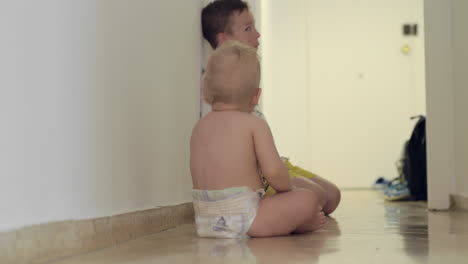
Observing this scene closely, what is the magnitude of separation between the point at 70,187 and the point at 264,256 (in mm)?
366

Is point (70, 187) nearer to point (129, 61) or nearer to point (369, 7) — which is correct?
point (129, 61)

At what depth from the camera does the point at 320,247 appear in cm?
130

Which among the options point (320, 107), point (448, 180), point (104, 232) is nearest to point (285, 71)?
point (320, 107)

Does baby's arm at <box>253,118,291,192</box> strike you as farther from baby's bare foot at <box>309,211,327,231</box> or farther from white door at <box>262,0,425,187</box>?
white door at <box>262,0,425,187</box>

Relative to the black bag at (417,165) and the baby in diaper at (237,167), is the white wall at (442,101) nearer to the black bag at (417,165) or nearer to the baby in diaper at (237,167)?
the black bag at (417,165)

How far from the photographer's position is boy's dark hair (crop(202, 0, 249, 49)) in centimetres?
215

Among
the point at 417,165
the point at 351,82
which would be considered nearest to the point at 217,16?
the point at 417,165

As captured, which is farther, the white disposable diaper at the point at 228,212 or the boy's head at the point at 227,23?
the boy's head at the point at 227,23

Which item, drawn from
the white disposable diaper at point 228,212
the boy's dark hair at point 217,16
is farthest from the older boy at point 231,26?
the white disposable diaper at point 228,212

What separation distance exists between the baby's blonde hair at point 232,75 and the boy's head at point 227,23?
0.53 meters

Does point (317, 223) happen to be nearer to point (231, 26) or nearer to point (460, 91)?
point (231, 26)

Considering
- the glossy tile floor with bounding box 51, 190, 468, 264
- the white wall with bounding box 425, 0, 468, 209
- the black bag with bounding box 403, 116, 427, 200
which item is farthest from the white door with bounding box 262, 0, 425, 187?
the glossy tile floor with bounding box 51, 190, 468, 264

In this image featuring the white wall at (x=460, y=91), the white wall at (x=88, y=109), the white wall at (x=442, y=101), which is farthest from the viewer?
the white wall at (x=442, y=101)

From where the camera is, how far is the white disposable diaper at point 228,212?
1550mm
